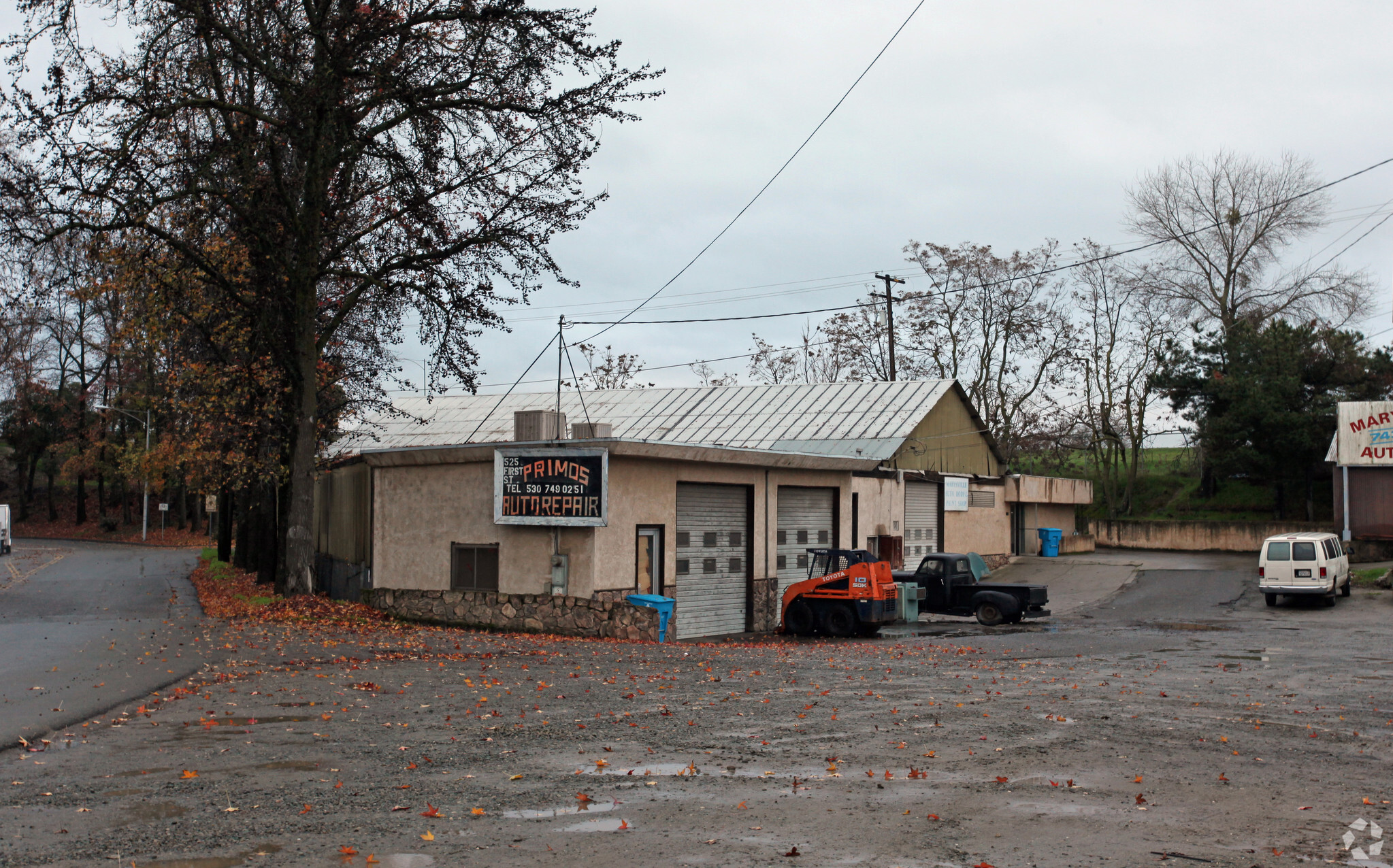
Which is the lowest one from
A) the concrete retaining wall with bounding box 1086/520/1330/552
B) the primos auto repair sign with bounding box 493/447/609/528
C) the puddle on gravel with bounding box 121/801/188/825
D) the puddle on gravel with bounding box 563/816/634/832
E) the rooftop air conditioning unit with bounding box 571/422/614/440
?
the puddle on gravel with bounding box 563/816/634/832

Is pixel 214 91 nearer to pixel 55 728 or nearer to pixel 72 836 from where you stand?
pixel 55 728

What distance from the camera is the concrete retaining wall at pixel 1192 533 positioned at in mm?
43938

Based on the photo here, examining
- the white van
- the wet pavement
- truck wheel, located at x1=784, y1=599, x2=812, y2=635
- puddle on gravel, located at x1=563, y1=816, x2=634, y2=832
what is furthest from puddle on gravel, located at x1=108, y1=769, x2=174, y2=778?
the white van

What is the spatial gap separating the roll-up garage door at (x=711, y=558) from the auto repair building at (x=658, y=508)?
39mm

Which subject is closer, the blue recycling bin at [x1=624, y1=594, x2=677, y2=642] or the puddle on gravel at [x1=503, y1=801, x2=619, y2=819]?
the puddle on gravel at [x1=503, y1=801, x2=619, y2=819]

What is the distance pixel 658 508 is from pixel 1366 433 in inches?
998

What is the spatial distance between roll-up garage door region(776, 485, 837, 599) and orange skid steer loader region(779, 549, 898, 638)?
2893mm

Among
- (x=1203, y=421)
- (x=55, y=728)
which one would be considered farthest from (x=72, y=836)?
(x=1203, y=421)

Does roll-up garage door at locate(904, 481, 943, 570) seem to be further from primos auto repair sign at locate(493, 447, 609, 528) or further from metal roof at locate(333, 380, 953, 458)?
primos auto repair sign at locate(493, 447, 609, 528)

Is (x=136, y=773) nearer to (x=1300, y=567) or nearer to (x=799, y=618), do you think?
(x=799, y=618)

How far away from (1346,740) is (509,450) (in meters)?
15.4

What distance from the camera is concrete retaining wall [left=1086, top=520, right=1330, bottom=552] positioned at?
43.9 meters

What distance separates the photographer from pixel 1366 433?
34.6 m

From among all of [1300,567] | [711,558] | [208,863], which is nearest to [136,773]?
[208,863]
